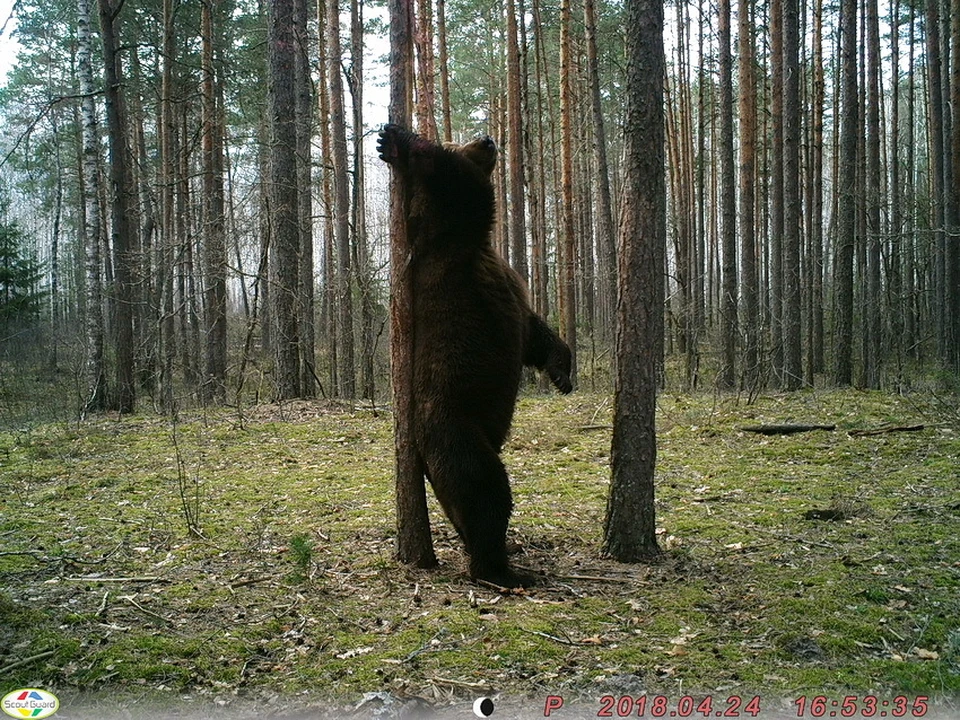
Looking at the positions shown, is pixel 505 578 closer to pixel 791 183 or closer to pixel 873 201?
pixel 791 183

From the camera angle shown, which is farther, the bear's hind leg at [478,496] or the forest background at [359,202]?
the forest background at [359,202]

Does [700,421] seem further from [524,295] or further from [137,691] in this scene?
[137,691]

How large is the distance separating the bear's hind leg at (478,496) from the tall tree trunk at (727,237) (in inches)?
452

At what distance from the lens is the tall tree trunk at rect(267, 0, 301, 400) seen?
42.8 ft

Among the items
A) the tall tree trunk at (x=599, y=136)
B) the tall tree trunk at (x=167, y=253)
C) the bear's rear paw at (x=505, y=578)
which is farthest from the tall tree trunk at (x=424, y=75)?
the bear's rear paw at (x=505, y=578)

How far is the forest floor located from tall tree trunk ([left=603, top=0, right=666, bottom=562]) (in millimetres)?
562

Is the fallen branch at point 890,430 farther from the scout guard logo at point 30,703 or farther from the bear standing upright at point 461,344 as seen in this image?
the scout guard logo at point 30,703

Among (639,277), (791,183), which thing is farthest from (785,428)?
(791,183)

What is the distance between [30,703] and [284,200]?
11382 millimetres

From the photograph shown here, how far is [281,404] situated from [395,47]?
862 cm

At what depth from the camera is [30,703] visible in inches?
120

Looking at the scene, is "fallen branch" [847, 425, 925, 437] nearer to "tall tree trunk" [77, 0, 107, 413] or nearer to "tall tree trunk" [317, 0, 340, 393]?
"tall tree trunk" [317, 0, 340, 393]

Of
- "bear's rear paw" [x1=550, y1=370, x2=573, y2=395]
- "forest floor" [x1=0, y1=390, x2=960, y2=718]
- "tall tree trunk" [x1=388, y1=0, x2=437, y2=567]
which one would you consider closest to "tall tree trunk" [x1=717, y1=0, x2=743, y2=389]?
"forest floor" [x1=0, y1=390, x2=960, y2=718]

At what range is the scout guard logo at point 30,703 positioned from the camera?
2977mm
